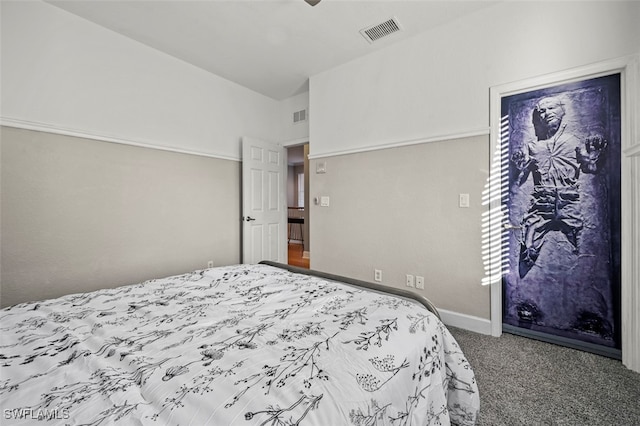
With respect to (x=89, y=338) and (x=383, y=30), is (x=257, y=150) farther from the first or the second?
(x=89, y=338)

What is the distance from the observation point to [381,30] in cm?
277

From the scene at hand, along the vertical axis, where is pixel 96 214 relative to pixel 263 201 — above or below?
below

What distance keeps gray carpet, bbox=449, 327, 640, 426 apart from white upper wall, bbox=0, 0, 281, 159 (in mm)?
3621

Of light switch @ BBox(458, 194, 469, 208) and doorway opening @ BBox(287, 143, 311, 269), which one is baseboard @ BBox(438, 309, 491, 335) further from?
doorway opening @ BBox(287, 143, 311, 269)

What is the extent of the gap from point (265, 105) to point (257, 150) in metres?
0.83

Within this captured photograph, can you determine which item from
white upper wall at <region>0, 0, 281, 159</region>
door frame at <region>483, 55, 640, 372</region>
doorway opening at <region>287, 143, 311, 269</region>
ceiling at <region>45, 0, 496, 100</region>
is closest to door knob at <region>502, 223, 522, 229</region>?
door frame at <region>483, 55, 640, 372</region>

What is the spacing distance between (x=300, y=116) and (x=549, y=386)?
3984 mm

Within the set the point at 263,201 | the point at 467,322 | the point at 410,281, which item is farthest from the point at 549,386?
the point at 263,201

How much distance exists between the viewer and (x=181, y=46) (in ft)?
9.95

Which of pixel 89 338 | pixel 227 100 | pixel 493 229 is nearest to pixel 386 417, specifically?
pixel 89 338

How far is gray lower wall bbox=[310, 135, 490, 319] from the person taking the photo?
2.53m

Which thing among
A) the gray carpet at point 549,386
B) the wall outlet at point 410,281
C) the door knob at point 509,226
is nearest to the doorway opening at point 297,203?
the wall outlet at point 410,281

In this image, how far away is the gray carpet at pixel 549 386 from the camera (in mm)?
1453

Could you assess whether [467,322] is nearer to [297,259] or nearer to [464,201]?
[464,201]
